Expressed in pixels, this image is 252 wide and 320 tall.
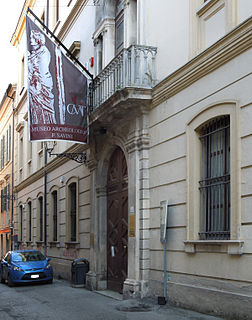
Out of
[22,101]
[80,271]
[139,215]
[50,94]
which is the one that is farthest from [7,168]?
[139,215]

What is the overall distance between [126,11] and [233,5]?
18.6ft

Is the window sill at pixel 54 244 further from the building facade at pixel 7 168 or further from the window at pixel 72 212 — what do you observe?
the building facade at pixel 7 168

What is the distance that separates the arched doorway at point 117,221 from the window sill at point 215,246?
165 inches

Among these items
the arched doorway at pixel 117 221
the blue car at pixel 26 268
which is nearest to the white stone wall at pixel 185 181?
the arched doorway at pixel 117 221

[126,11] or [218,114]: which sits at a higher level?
[126,11]

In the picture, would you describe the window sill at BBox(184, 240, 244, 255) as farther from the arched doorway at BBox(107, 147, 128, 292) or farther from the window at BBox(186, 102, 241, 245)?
the arched doorway at BBox(107, 147, 128, 292)

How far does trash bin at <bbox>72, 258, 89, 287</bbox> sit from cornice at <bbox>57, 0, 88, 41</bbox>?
886cm

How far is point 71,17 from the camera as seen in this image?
2075cm

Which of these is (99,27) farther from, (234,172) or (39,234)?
(39,234)

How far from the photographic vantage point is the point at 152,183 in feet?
42.6

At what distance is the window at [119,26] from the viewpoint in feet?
52.0

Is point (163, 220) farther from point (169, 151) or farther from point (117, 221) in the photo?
point (117, 221)

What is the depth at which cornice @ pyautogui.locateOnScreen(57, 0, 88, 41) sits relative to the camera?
1945 centimetres

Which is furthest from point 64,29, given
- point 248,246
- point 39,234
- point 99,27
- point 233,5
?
point 248,246
